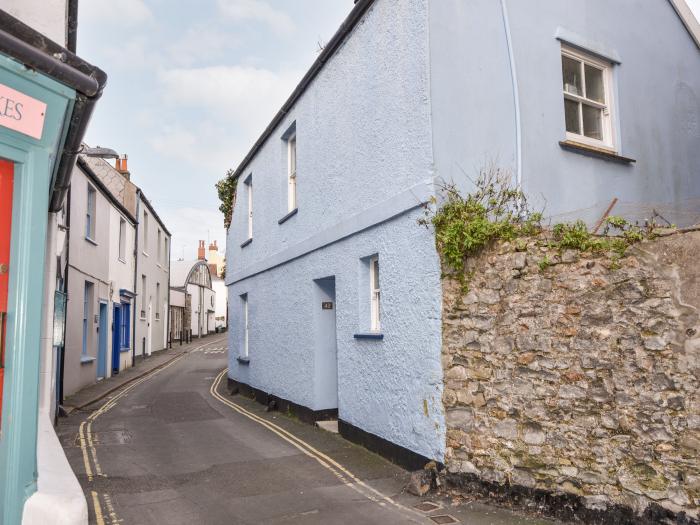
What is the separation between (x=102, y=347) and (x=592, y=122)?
602 inches

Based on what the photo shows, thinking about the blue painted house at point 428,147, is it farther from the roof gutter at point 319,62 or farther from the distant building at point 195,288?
the distant building at point 195,288

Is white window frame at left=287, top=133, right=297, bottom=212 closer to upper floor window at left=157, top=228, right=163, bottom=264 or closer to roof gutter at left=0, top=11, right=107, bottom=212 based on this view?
roof gutter at left=0, top=11, right=107, bottom=212

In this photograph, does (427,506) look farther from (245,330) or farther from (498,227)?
(245,330)

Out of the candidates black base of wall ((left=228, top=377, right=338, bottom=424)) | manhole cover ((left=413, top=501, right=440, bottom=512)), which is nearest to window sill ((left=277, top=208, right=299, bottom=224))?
black base of wall ((left=228, top=377, right=338, bottom=424))

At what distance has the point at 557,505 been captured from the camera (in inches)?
209

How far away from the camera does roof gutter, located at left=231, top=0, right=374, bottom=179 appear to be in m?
8.31

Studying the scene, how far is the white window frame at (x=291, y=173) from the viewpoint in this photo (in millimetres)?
11641

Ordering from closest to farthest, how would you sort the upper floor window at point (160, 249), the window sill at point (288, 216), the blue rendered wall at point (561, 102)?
the blue rendered wall at point (561, 102) → the window sill at point (288, 216) → the upper floor window at point (160, 249)

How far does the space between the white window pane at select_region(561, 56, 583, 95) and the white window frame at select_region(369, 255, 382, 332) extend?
3.53 metres

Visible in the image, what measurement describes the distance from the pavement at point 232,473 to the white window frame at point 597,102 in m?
A: 5.08

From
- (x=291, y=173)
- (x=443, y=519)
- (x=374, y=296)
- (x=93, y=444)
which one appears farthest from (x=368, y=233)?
(x=93, y=444)

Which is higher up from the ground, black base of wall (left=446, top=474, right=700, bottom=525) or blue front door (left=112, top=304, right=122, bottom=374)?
blue front door (left=112, top=304, right=122, bottom=374)

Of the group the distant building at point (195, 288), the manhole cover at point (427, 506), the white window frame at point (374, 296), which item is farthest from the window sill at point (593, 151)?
the distant building at point (195, 288)

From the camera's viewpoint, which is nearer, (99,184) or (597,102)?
(597,102)
